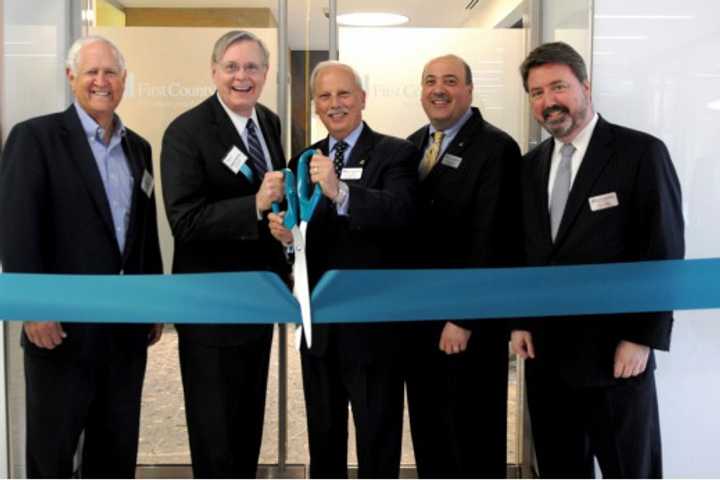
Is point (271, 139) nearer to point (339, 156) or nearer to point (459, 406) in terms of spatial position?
point (339, 156)

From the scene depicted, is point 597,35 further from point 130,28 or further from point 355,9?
point 130,28

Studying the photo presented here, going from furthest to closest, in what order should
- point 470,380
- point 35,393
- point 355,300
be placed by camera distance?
point 470,380 < point 35,393 < point 355,300

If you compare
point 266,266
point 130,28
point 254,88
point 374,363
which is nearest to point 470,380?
point 374,363

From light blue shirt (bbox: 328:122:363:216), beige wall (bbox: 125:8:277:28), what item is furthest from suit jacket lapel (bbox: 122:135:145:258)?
beige wall (bbox: 125:8:277:28)

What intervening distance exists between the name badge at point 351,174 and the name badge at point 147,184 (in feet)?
2.24

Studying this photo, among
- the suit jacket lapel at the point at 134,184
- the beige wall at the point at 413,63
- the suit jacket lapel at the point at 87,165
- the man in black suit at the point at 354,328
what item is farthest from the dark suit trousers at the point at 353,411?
the beige wall at the point at 413,63

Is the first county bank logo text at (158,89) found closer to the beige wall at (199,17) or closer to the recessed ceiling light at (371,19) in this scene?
the beige wall at (199,17)

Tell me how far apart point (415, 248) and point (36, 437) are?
1.42 m

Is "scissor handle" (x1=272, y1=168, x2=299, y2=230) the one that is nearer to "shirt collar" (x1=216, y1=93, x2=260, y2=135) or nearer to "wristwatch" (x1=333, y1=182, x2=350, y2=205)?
"wristwatch" (x1=333, y1=182, x2=350, y2=205)

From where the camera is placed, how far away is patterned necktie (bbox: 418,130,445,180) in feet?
9.04

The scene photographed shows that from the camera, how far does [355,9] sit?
3.66 meters

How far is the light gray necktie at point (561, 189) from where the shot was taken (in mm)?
2418

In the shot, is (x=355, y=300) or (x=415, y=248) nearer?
(x=355, y=300)

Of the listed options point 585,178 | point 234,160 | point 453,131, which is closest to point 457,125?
point 453,131
